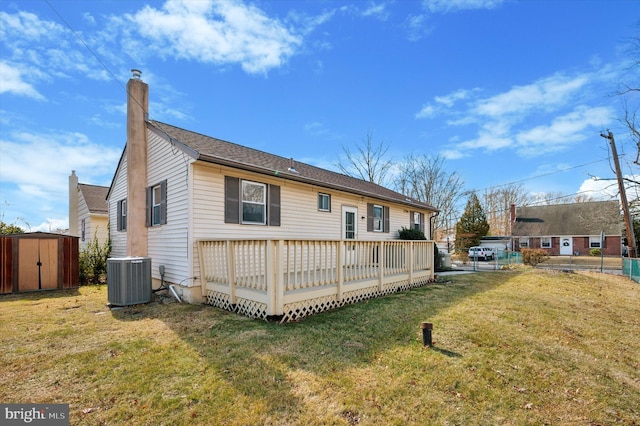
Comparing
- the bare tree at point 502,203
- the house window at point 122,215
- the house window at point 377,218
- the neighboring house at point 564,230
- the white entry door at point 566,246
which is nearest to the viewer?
the house window at point 122,215

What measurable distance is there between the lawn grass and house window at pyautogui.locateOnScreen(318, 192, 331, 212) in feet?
14.8

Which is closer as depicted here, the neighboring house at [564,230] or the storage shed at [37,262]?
the storage shed at [37,262]

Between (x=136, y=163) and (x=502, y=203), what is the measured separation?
43798 mm

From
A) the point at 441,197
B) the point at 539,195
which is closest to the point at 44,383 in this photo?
the point at 441,197

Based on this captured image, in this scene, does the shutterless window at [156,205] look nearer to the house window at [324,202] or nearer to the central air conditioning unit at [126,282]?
the central air conditioning unit at [126,282]

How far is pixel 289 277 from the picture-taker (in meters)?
5.58

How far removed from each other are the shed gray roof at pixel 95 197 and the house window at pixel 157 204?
297 inches

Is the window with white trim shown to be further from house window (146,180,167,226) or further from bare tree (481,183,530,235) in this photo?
bare tree (481,183,530,235)

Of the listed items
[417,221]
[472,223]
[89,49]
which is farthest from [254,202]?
[472,223]

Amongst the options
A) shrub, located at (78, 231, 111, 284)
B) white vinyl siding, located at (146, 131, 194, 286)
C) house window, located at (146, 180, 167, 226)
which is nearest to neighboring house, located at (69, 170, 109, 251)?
shrub, located at (78, 231, 111, 284)

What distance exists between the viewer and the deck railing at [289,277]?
17.2 feet

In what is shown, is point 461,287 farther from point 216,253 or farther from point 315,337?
point 216,253

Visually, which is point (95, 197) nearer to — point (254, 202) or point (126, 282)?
point (126, 282)

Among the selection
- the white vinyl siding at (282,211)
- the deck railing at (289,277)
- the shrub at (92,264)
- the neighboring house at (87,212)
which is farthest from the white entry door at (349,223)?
the neighboring house at (87,212)
